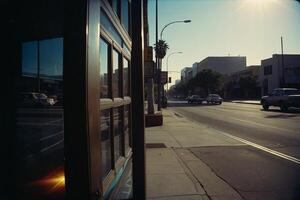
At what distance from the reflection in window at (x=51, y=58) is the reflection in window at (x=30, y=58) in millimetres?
34

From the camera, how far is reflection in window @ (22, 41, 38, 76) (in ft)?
7.56

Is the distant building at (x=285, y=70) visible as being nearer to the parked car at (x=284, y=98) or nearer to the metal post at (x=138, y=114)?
the parked car at (x=284, y=98)

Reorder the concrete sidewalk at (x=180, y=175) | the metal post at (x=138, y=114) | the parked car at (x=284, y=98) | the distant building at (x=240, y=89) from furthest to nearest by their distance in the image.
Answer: the distant building at (x=240, y=89) → the parked car at (x=284, y=98) → the concrete sidewalk at (x=180, y=175) → the metal post at (x=138, y=114)

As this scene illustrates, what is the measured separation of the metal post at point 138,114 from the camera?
3.77 meters

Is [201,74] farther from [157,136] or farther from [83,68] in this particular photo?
[83,68]

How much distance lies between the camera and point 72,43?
2.00 meters

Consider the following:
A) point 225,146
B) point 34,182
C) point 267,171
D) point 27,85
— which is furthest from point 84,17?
point 225,146

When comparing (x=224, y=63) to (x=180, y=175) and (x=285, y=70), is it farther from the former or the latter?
(x=180, y=175)

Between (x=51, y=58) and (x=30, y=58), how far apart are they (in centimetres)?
14

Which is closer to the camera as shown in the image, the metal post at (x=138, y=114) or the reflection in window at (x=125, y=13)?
the metal post at (x=138, y=114)

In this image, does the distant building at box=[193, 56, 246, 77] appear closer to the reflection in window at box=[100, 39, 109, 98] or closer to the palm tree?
the palm tree

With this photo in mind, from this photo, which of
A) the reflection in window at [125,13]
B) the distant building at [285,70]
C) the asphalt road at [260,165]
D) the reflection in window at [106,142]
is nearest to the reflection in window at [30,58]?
the reflection in window at [106,142]

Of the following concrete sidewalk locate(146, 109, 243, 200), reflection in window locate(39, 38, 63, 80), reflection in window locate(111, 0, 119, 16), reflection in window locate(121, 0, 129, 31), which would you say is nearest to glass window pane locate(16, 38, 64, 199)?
reflection in window locate(39, 38, 63, 80)

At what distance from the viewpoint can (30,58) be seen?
7.68ft
